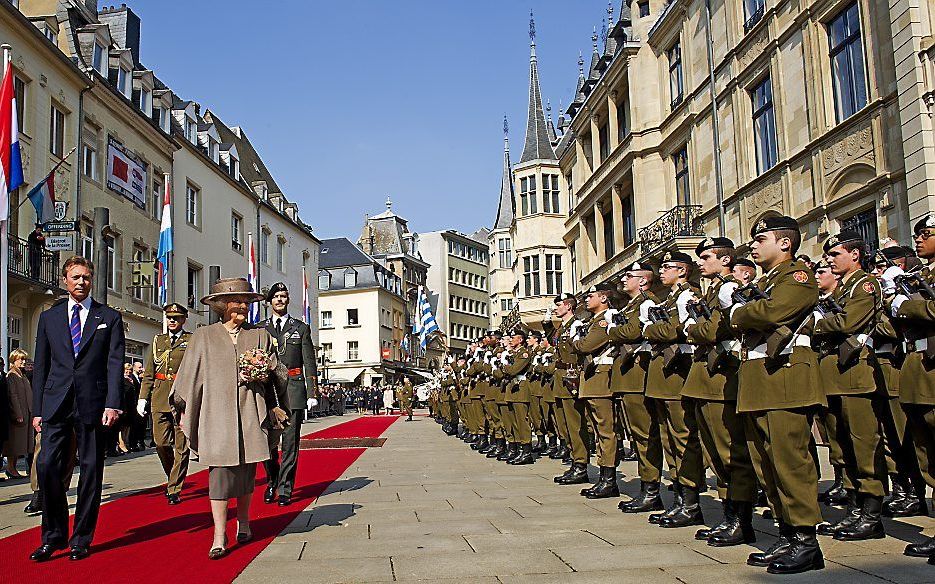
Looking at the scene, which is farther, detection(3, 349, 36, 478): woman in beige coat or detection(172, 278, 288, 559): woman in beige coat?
detection(3, 349, 36, 478): woman in beige coat

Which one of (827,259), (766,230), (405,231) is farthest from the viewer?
(405,231)

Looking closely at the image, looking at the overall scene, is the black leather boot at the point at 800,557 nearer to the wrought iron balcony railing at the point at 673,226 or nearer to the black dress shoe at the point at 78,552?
the black dress shoe at the point at 78,552

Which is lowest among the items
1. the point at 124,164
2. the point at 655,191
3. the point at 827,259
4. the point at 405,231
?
the point at 827,259

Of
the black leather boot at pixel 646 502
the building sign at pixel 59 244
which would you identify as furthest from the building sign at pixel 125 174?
the black leather boot at pixel 646 502

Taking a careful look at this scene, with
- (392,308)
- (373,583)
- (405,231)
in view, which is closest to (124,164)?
(373,583)

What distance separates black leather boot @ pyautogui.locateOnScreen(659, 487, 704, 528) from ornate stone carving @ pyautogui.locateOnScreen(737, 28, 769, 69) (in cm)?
1611

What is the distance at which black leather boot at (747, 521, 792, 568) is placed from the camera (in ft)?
16.5

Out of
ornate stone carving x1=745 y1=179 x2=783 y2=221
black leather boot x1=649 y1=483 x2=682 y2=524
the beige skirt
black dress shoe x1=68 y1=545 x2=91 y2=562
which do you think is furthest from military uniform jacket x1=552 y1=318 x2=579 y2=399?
ornate stone carving x1=745 y1=179 x2=783 y2=221

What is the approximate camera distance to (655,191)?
88.3 feet

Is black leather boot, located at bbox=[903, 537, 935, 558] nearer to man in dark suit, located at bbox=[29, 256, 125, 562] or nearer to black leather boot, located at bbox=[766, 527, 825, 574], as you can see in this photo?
black leather boot, located at bbox=[766, 527, 825, 574]

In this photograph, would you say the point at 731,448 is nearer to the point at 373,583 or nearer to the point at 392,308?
the point at 373,583

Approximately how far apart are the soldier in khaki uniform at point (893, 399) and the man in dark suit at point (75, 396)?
5858 millimetres

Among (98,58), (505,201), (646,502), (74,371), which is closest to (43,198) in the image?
A: (98,58)

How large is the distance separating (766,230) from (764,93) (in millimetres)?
16709
